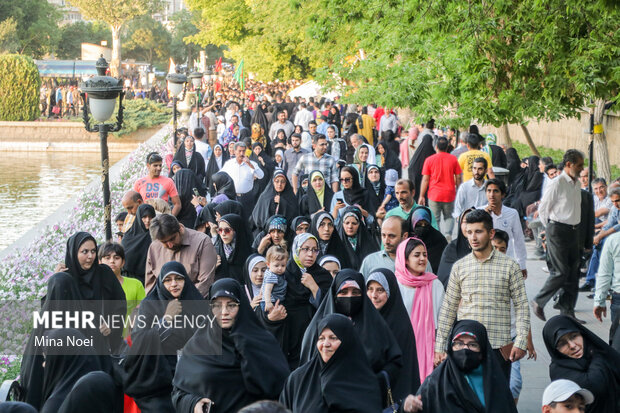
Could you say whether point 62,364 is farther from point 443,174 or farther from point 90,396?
point 443,174

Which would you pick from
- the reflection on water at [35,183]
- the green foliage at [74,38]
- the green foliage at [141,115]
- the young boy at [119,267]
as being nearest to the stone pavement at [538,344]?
the young boy at [119,267]

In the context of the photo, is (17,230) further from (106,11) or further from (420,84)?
Answer: (106,11)

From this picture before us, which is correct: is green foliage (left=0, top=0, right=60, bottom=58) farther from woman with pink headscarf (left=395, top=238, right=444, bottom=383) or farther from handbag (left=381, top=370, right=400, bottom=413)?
handbag (left=381, top=370, right=400, bottom=413)

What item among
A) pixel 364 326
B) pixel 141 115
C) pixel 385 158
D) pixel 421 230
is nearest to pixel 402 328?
pixel 364 326

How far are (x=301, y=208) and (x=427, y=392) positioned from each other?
6.55 meters

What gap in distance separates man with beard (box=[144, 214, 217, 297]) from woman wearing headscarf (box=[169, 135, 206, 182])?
20.4ft

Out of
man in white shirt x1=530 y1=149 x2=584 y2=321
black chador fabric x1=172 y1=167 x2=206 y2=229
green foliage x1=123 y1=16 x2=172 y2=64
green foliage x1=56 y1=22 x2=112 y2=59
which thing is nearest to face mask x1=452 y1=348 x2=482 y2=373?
man in white shirt x1=530 y1=149 x2=584 y2=321

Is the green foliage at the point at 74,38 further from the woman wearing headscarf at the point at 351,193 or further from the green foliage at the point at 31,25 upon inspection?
the woman wearing headscarf at the point at 351,193

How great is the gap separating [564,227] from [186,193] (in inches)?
177

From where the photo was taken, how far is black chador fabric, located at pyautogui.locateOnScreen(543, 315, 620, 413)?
16.9 feet

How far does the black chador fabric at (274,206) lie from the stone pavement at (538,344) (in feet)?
9.88

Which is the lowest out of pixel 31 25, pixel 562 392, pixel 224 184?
pixel 562 392

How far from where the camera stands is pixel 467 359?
16.1ft

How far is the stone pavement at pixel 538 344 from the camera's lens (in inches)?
293
